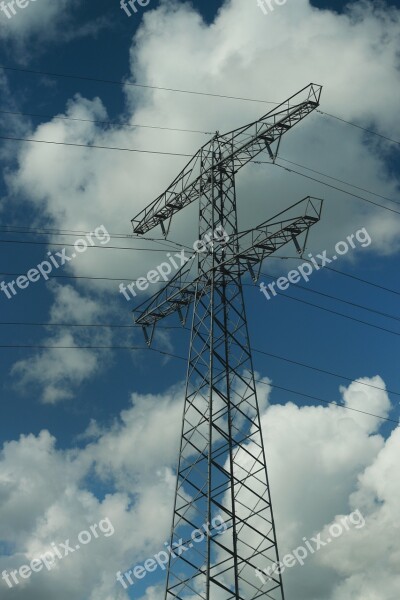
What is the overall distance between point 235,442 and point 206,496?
2.64m

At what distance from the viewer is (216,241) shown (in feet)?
94.9

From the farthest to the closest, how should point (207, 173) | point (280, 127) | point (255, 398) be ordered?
point (207, 173), point (280, 127), point (255, 398)

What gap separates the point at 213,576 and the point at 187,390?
24.7 ft

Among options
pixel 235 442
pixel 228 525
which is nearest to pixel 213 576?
pixel 228 525

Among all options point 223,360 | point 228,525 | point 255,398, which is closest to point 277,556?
point 228,525

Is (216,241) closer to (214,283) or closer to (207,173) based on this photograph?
(214,283)

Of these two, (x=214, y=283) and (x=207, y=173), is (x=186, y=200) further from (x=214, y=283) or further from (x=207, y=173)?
(x=214, y=283)

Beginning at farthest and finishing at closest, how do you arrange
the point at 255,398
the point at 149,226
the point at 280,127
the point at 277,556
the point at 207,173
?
the point at 149,226
the point at 207,173
the point at 280,127
the point at 255,398
the point at 277,556

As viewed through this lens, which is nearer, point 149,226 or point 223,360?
point 223,360

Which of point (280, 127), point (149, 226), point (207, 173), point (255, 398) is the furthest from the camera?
point (149, 226)

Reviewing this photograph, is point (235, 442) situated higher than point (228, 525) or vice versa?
point (235, 442)

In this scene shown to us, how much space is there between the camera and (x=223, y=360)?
26.7 meters

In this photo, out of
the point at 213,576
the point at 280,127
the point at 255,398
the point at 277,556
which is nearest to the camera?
the point at 213,576

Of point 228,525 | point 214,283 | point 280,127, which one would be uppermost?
point 280,127
